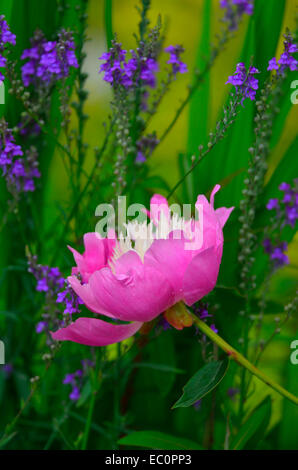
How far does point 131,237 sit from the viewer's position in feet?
1.16

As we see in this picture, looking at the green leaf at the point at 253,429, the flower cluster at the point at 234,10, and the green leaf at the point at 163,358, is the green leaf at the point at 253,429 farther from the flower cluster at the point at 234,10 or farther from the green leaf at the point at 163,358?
the flower cluster at the point at 234,10

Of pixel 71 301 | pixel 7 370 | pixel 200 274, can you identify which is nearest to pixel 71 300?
pixel 71 301

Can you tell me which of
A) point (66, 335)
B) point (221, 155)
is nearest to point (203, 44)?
point (221, 155)

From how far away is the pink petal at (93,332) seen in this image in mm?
314

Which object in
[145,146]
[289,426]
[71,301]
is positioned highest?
[145,146]

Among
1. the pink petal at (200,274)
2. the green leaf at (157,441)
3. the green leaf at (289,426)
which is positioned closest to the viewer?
the pink petal at (200,274)

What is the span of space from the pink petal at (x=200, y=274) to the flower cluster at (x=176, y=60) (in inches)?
6.6

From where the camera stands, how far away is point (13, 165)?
43 centimetres

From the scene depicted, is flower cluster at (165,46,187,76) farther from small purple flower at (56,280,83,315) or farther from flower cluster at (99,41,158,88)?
small purple flower at (56,280,83,315)

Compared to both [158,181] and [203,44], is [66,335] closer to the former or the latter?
[158,181]

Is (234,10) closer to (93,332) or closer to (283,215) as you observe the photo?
(283,215)

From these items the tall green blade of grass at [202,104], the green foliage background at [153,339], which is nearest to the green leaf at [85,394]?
the green foliage background at [153,339]

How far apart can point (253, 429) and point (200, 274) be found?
0.17 m

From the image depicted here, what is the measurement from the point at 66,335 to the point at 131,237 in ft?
0.23
